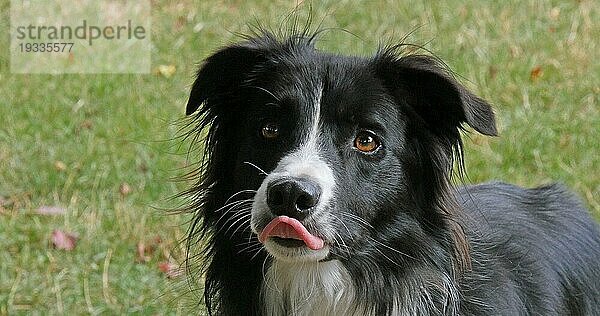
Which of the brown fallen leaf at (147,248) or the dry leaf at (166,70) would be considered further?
the dry leaf at (166,70)

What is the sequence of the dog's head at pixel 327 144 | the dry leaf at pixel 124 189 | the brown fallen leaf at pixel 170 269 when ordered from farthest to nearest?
the dry leaf at pixel 124 189 → the brown fallen leaf at pixel 170 269 → the dog's head at pixel 327 144

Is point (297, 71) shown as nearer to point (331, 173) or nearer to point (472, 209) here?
point (331, 173)

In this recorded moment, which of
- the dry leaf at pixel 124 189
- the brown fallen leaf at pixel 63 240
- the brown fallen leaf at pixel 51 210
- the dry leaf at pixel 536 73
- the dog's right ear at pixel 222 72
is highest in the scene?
the dog's right ear at pixel 222 72

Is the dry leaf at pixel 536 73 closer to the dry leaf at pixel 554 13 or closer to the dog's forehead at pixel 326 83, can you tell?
the dry leaf at pixel 554 13

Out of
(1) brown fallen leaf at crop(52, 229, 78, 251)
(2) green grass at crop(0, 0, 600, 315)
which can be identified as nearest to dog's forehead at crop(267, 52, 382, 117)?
(2) green grass at crop(0, 0, 600, 315)

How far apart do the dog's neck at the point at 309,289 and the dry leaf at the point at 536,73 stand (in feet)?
15.3

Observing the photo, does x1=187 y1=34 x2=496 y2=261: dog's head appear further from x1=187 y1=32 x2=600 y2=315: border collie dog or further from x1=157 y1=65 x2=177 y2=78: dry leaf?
x1=157 y1=65 x2=177 y2=78: dry leaf

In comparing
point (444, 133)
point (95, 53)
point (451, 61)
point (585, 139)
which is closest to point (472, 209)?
point (444, 133)

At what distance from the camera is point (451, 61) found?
26.9ft

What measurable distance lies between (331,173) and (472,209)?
3.19ft

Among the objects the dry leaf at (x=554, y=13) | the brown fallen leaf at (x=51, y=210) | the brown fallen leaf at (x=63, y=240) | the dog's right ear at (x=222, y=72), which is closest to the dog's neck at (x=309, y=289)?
the dog's right ear at (x=222, y=72)

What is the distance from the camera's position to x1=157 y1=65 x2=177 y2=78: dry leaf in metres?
8.28

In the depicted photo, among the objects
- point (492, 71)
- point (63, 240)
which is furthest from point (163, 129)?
point (492, 71)

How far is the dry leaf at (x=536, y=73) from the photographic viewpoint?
7898mm
